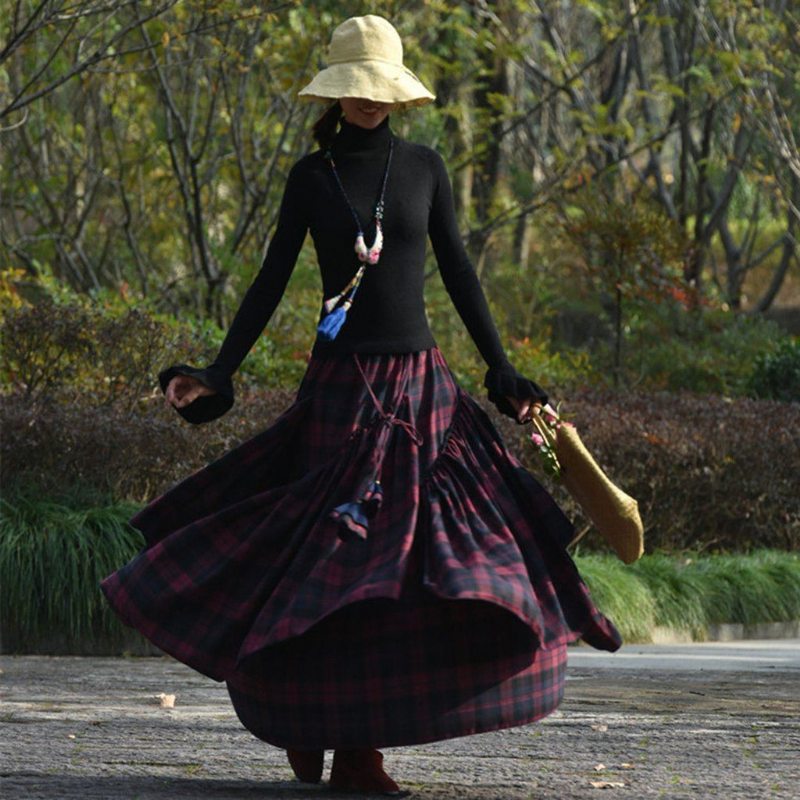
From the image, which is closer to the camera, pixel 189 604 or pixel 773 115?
pixel 189 604

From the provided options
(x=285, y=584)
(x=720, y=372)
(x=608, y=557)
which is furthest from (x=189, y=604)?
(x=720, y=372)

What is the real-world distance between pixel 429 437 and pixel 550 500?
1.17 feet

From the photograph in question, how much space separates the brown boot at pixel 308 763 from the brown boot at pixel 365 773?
0.40 feet

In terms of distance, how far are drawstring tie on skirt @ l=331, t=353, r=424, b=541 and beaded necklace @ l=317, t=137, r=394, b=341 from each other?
0.48 feet

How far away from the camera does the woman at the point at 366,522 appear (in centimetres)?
448

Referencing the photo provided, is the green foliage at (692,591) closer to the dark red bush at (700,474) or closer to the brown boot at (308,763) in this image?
the dark red bush at (700,474)

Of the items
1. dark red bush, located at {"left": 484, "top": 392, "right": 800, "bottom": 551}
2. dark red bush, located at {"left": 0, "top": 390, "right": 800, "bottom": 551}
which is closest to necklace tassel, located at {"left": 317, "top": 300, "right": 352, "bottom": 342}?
dark red bush, located at {"left": 0, "top": 390, "right": 800, "bottom": 551}

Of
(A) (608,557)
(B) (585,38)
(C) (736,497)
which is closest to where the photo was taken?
(A) (608,557)

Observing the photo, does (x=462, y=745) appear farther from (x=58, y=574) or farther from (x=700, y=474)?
(x=700, y=474)

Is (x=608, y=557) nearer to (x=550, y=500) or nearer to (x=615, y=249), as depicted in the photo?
(x=550, y=500)

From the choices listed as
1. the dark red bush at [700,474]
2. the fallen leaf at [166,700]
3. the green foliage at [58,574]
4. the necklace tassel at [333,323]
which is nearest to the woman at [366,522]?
the necklace tassel at [333,323]

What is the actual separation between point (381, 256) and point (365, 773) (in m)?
1.36

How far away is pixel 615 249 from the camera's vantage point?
659 inches

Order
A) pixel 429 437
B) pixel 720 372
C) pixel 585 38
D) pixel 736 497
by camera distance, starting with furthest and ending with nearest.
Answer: pixel 585 38 < pixel 720 372 < pixel 736 497 < pixel 429 437
